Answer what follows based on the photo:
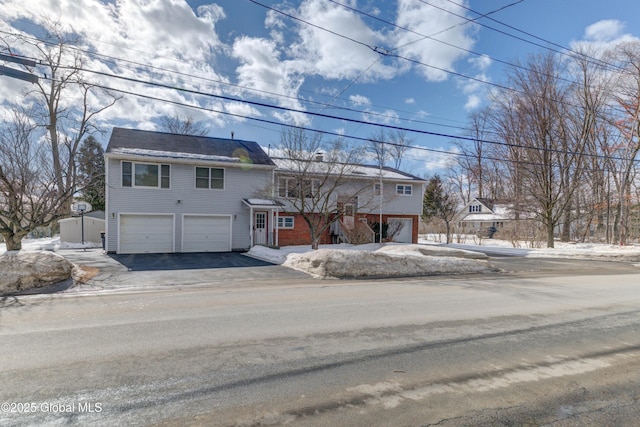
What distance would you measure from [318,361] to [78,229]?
2623 cm

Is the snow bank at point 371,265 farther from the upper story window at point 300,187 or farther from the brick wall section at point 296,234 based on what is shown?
the brick wall section at point 296,234

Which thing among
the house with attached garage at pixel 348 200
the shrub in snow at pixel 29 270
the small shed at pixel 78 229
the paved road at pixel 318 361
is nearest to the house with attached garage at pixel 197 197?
the house with attached garage at pixel 348 200

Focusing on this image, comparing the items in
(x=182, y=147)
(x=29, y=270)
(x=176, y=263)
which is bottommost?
(x=176, y=263)

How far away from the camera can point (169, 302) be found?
7125 millimetres

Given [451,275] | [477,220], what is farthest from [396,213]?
[477,220]

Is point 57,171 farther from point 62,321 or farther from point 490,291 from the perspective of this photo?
point 490,291

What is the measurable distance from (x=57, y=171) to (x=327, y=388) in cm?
1786

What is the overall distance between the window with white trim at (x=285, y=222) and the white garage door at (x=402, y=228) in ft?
25.0

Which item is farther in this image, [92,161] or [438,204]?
[92,161]

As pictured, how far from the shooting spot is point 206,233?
1906 cm

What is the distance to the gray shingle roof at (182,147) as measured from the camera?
1833 cm

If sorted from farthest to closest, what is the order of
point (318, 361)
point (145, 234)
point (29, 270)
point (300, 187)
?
point (145, 234) → point (300, 187) → point (29, 270) → point (318, 361)

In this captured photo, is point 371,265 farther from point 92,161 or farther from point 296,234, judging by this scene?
point 92,161

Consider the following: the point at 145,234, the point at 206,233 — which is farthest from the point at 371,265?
the point at 145,234
